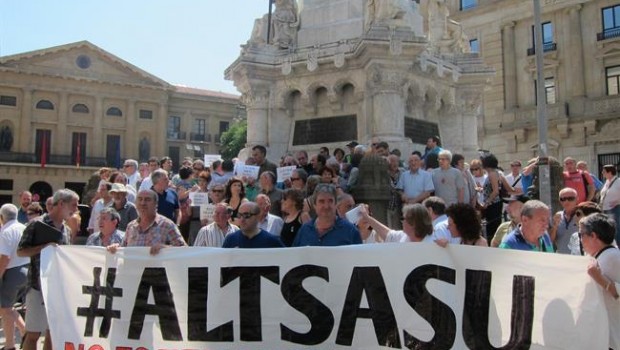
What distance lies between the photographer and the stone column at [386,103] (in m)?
13.0

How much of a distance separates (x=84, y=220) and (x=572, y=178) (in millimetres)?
8790

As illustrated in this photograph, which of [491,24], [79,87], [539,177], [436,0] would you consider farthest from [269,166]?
[79,87]

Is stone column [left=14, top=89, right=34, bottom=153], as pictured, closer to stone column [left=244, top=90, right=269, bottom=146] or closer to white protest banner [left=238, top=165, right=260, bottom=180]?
stone column [left=244, top=90, right=269, bottom=146]

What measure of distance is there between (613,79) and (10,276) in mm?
38441

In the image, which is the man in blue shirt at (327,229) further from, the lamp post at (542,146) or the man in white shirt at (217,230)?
the lamp post at (542,146)

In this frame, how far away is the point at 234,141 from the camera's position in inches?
2437

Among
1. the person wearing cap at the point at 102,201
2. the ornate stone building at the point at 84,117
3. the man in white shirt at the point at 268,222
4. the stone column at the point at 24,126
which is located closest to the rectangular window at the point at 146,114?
the ornate stone building at the point at 84,117

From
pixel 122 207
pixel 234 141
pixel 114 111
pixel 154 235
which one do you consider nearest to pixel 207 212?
pixel 122 207

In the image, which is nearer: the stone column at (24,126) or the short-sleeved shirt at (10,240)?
the short-sleeved shirt at (10,240)

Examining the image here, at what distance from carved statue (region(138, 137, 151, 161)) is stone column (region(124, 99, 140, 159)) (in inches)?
31.4

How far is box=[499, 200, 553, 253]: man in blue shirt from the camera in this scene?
16.6ft

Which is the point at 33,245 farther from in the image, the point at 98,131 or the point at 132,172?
the point at 98,131

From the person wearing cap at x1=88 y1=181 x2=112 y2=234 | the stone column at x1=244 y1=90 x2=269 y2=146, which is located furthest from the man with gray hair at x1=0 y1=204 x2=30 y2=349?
the stone column at x1=244 y1=90 x2=269 y2=146

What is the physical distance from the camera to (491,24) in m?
42.1
